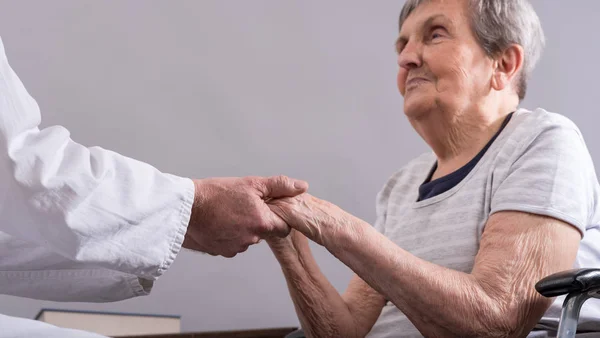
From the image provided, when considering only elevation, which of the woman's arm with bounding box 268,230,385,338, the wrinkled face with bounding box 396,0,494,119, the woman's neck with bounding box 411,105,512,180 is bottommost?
the woman's arm with bounding box 268,230,385,338

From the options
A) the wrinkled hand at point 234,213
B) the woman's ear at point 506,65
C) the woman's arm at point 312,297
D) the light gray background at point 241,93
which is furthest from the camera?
the light gray background at point 241,93

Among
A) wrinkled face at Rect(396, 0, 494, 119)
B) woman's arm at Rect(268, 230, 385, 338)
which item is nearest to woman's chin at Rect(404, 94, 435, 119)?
wrinkled face at Rect(396, 0, 494, 119)

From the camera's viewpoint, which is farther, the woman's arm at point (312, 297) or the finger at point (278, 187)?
the woman's arm at point (312, 297)

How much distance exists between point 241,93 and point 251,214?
1.27m

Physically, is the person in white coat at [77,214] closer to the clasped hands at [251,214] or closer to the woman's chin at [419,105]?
the clasped hands at [251,214]

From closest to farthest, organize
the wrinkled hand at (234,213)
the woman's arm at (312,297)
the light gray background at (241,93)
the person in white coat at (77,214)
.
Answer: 1. the person in white coat at (77,214)
2. the wrinkled hand at (234,213)
3. the woman's arm at (312,297)
4. the light gray background at (241,93)

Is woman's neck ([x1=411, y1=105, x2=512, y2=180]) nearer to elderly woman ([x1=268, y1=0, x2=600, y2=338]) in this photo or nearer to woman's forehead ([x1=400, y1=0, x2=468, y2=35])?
elderly woman ([x1=268, y1=0, x2=600, y2=338])

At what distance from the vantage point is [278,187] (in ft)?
4.66

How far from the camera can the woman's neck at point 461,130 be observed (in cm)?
172

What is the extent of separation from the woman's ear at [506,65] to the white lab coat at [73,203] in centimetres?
81

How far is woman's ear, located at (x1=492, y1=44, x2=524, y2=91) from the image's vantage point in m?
1.76

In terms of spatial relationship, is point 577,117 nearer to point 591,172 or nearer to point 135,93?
point 591,172

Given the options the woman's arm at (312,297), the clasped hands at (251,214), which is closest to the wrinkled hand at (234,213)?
the clasped hands at (251,214)

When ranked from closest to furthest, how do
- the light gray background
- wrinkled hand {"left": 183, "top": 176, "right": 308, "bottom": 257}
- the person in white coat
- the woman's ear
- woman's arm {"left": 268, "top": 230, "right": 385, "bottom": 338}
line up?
1. the person in white coat
2. wrinkled hand {"left": 183, "top": 176, "right": 308, "bottom": 257}
3. woman's arm {"left": 268, "top": 230, "right": 385, "bottom": 338}
4. the woman's ear
5. the light gray background
